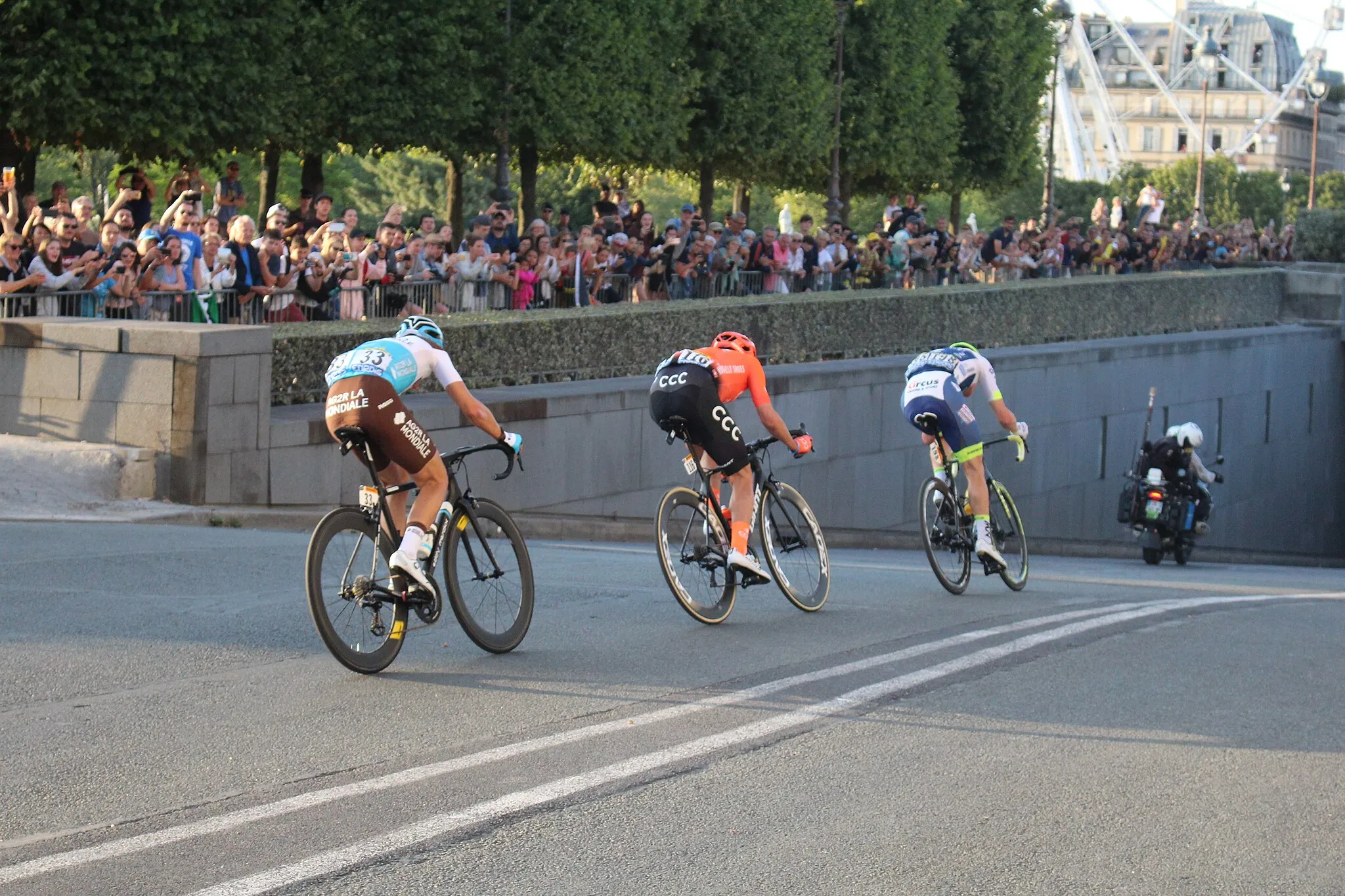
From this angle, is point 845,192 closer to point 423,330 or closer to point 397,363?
point 423,330

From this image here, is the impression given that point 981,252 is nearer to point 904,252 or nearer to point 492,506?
point 904,252

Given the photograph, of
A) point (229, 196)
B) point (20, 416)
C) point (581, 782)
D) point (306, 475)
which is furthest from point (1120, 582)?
point (229, 196)

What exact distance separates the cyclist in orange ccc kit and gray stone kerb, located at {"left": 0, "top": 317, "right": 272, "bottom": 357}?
4427 millimetres

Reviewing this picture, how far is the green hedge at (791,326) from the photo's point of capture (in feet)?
51.9

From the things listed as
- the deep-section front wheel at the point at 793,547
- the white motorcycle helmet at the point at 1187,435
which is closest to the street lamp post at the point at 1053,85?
the white motorcycle helmet at the point at 1187,435

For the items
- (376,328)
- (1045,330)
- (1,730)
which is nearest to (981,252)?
(1045,330)

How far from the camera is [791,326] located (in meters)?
22.0

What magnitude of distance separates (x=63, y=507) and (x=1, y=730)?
6171 mm

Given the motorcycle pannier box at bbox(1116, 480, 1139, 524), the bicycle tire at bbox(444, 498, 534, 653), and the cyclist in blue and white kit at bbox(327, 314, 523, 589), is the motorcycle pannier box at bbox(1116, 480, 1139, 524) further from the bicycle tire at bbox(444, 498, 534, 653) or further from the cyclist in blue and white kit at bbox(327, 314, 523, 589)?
the cyclist in blue and white kit at bbox(327, 314, 523, 589)

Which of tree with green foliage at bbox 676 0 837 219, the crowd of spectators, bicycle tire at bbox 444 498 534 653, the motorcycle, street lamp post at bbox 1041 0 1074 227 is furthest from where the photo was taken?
street lamp post at bbox 1041 0 1074 227

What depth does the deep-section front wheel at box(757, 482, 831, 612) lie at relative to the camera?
10070 mm

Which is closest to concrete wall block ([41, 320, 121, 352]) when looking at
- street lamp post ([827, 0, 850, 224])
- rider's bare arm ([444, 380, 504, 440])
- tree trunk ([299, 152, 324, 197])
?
rider's bare arm ([444, 380, 504, 440])

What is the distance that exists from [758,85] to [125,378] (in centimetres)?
2133

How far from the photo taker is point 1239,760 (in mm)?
6961
